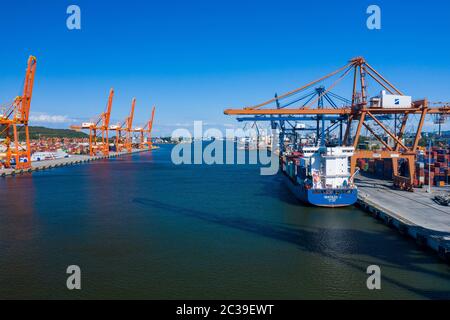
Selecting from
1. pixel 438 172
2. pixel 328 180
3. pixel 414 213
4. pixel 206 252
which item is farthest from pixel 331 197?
pixel 438 172

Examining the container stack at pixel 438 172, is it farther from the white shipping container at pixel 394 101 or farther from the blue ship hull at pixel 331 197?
the blue ship hull at pixel 331 197

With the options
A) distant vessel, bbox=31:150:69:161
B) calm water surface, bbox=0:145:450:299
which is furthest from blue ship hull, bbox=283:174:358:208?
distant vessel, bbox=31:150:69:161

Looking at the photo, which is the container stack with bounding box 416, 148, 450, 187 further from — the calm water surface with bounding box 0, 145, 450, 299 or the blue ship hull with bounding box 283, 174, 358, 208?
the calm water surface with bounding box 0, 145, 450, 299

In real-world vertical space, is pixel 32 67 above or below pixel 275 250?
above

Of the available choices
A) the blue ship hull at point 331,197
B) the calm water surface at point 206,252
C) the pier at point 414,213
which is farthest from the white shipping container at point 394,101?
the calm water surface at point 206,252

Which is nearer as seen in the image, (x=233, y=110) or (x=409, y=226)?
(x=409, y=226)

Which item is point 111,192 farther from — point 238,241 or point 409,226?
point 409,226

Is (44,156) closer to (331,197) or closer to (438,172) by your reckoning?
(331,197)
